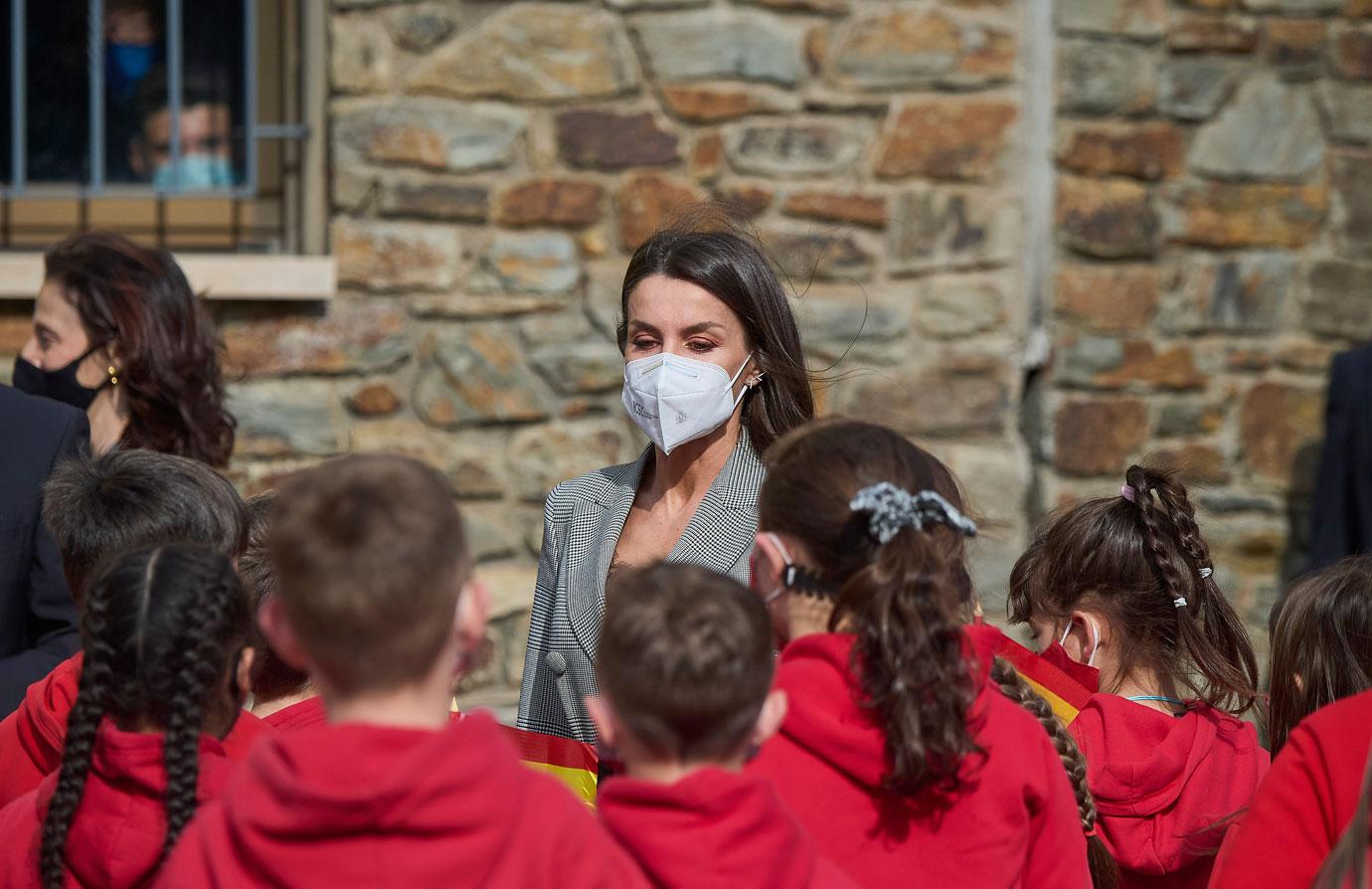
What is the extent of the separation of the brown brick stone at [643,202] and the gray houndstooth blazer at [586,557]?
1.82 m

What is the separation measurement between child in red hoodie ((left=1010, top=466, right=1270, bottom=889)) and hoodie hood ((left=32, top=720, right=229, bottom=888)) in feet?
4.69

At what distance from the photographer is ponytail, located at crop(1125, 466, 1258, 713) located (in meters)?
2.53

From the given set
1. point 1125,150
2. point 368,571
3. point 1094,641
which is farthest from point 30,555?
point 1125,150

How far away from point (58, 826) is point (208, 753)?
0.19 meters

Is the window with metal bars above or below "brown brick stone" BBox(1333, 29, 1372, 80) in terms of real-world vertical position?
below

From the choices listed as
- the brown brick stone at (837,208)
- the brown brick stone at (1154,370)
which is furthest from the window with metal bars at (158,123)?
the brown brick stone at (1154,370)

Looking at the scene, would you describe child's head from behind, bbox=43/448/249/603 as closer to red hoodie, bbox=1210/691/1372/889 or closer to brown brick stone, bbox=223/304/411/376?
red hoodie, bbox=1210/691/1372/889

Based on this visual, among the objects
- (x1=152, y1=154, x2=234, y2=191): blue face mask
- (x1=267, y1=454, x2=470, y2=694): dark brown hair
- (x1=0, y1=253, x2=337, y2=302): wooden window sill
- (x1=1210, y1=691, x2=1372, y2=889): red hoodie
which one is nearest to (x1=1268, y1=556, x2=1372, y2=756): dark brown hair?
(x1=1210, y1=691, x2=1372, y2=889): red hoodie

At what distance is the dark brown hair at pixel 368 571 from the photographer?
55.7 inches

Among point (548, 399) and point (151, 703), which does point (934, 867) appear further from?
point (548, 399)

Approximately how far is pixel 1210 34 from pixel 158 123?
11.4ft

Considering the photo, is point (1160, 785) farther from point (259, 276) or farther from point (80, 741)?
point (259, 276)

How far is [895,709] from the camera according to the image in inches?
68.5

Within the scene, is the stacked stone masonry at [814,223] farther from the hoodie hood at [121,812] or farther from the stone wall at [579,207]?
the hoodie hood at [121,812]
